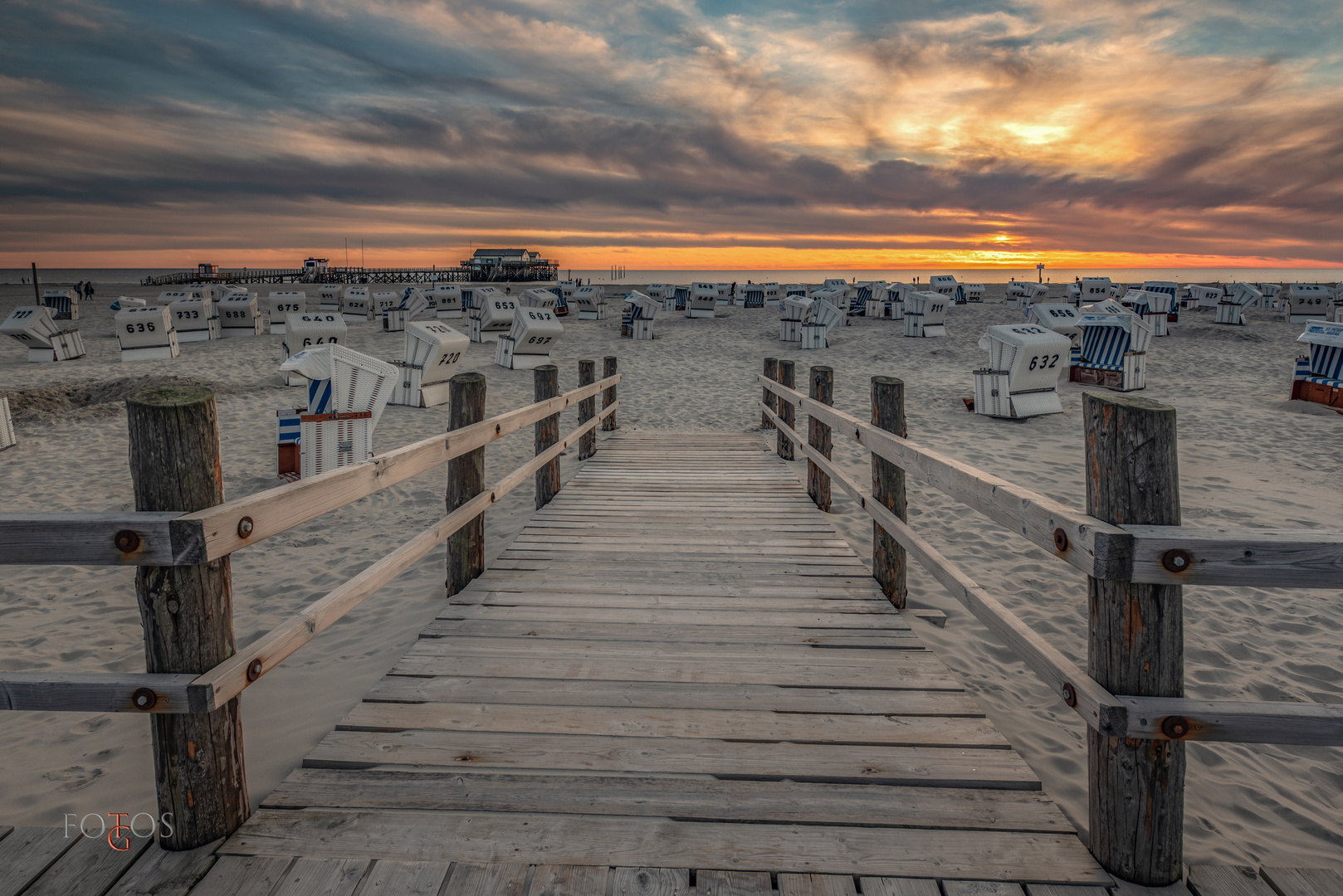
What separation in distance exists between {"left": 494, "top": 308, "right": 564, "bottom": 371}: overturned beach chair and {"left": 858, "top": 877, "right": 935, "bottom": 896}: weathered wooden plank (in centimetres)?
1633

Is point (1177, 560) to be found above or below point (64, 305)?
below

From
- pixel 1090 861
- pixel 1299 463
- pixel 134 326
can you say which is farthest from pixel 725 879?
pixel 134 326

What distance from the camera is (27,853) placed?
2025 millimetres

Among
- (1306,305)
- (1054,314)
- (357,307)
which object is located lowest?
(1054,314)

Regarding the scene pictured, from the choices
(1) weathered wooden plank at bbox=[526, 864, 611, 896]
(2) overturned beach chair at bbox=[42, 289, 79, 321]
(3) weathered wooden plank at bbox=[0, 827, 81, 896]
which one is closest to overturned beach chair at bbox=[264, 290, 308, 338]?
(2) overturned beach chair at bbox=[42, 289, 79, 321]

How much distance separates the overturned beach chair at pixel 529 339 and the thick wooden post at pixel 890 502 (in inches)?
547

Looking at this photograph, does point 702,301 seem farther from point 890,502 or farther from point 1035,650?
point 1035,650

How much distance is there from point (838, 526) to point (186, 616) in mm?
5528

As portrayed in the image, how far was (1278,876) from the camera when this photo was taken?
1.94m

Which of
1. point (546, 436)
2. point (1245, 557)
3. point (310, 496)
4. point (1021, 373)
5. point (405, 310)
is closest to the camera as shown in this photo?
point (1245, 557)

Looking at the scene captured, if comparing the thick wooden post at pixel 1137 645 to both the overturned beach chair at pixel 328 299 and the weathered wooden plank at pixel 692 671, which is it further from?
the overturned beach chair at pixel 328 299

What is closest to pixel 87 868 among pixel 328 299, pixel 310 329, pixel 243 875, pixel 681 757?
pixel 243 875

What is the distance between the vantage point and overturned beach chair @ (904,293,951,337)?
24797mm

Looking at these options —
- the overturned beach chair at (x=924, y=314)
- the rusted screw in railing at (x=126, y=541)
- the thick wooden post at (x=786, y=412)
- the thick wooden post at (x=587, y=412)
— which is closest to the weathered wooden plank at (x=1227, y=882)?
the rusted screw in railing at (x=126, y=541)
